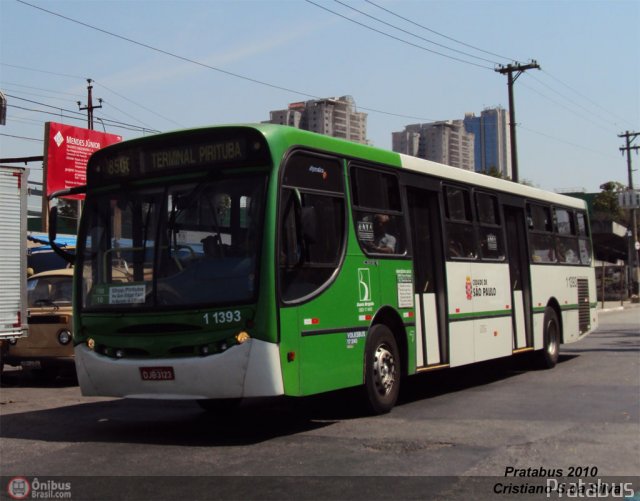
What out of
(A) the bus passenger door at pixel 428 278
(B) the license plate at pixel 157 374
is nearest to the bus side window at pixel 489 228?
(A) the bus passenger door at pixel 428 278

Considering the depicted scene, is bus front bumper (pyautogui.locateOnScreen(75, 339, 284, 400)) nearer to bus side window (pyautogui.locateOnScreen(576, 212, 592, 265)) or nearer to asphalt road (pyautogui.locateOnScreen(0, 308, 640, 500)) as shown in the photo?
asphalt road (pyautogui.locateOnScreen(0, 308, 640, 500))

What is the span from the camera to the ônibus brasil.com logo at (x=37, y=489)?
6.32m

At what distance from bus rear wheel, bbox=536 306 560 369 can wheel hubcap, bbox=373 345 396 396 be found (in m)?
5.68

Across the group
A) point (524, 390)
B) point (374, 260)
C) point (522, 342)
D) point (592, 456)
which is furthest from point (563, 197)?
point (592, 456)

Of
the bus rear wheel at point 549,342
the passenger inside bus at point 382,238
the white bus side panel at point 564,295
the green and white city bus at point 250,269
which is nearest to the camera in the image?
the green and white city bus at point 250,269

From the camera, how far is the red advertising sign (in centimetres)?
2736

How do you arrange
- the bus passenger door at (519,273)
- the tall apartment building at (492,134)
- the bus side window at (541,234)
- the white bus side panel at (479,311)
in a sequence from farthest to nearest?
the tall apartment building at (492,134) < the bus side window at (541,234) < the bus passenger door at (519,273) < the white bus side panel at (479,311)

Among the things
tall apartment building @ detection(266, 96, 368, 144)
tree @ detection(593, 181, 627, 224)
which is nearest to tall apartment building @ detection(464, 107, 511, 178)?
tree @ detection(593, 181, 627, 224)

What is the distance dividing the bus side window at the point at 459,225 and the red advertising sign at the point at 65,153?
17515 mm

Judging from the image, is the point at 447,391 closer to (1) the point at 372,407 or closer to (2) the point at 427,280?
(2) the point at 427,280

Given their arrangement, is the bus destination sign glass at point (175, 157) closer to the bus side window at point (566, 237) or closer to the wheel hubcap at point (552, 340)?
the wheel hubcap at point (552, 340)

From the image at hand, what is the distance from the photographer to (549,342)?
49.4 feet

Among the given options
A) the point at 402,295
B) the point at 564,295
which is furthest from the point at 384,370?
the point at 564,295

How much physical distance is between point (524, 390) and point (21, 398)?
7.28m
